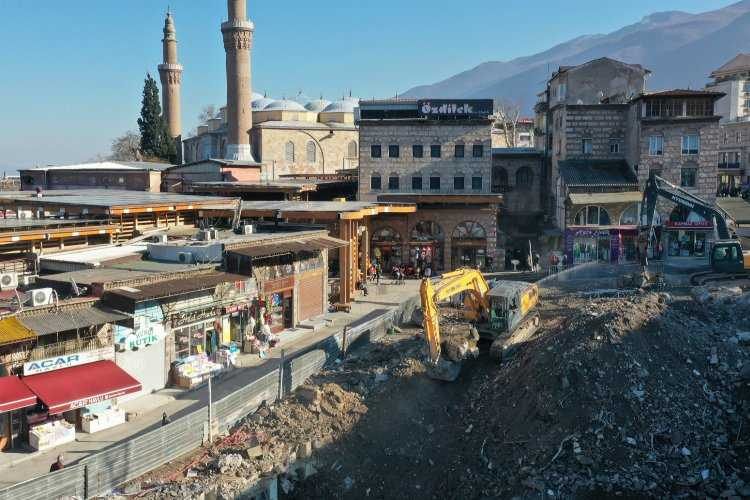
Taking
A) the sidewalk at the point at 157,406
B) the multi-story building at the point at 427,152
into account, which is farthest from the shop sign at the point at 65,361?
the multi-story building at the point at 427,152

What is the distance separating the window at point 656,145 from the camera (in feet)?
137

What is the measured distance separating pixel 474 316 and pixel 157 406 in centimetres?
1076

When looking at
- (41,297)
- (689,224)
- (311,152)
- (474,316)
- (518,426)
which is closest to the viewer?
(518,426)

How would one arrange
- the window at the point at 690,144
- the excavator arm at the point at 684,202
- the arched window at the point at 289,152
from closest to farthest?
the excavator arm at the point at 684,202 → the window at the point at 690,144 → the arched window at the point at 289,152

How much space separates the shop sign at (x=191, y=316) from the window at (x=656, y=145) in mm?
30015

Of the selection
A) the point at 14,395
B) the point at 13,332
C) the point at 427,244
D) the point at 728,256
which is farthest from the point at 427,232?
the point at 14,395

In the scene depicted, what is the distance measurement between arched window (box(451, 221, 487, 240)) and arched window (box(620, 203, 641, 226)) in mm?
8054

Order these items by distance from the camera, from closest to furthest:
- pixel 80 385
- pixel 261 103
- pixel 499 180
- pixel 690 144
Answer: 1. pixel 80 385
2. pixel 690 144
3. pixel 499 180
4. pixel 261 103

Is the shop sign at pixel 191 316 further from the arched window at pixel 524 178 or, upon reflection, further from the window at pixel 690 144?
the arched window at pixel 524 178

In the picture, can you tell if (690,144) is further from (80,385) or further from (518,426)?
(80,385)

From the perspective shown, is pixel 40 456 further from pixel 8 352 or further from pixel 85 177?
pixel 85 177

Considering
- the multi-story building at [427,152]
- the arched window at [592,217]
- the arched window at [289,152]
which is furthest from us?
the arched window at [289,152]

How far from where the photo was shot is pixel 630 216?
40.6m

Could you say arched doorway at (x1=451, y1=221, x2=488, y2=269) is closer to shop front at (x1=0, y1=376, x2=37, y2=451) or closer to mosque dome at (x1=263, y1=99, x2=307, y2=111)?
shop front at (x1=0, y1=376, x2=37, y2=451)
